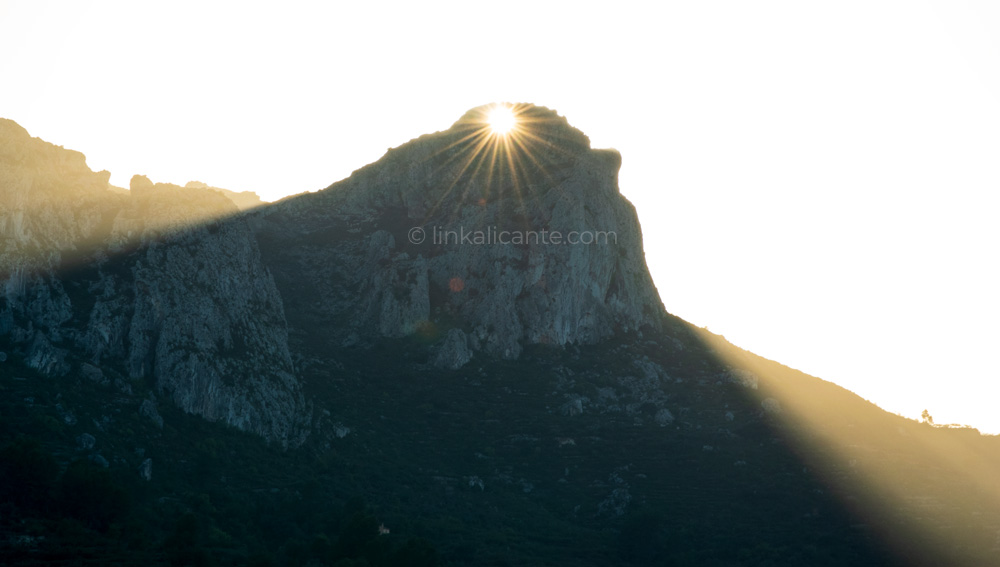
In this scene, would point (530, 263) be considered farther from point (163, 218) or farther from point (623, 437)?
point (163, 218)

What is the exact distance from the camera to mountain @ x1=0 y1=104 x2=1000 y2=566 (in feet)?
279

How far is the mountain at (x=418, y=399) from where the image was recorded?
→ 85.0 metres

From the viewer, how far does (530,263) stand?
5384 inches

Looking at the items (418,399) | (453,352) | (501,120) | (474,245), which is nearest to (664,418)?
(453,352)

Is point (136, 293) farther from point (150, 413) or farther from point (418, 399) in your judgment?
point (418, 399)

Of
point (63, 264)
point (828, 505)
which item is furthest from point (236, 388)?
point (828, 505)

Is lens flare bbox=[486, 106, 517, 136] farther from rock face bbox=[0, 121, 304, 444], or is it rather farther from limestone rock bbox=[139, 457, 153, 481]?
limestone rock bbox=[139, 457, 153, 481]

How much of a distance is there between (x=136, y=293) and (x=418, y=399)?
4198 centimetres

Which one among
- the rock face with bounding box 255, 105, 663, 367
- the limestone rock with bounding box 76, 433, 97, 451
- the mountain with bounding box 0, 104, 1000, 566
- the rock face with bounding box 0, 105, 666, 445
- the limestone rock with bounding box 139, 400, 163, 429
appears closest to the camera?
the limestone rock with bounding box 76, 433, 97, 451

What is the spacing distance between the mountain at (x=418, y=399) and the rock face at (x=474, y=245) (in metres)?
0.47

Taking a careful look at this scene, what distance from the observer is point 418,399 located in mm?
122500

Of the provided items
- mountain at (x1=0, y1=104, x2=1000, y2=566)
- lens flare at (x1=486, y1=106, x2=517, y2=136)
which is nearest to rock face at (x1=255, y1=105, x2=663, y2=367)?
mountain at (x1=0, y1=104, x2=1000, y2=566)

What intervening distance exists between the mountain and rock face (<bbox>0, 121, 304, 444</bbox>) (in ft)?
1.09

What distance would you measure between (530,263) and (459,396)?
1042 inches
